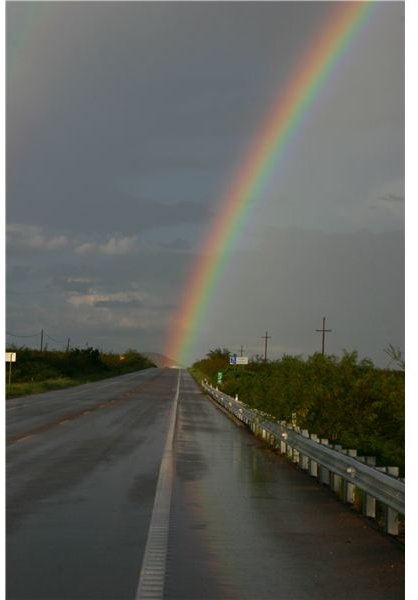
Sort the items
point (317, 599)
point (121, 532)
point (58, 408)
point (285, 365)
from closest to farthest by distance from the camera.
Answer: point (317, 599) < point (121, 532) < point (285, 365) < point (58, 408)

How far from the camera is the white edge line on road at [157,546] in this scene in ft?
23.7

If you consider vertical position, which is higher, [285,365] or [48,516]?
[285,365]

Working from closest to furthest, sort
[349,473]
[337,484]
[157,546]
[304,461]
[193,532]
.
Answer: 1. [157,546]
2. [193,532]
3. [349,473]
4. [337,484]
5. [304,461]

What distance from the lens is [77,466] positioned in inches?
657

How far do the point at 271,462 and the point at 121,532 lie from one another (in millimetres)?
8297

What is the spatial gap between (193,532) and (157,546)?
2.88 feet

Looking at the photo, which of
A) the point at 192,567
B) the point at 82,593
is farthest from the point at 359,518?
the point at 82,593

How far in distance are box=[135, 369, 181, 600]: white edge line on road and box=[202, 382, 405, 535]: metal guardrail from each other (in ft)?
7.77

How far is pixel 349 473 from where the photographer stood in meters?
11.2

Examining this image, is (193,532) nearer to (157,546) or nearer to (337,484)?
(157,546)

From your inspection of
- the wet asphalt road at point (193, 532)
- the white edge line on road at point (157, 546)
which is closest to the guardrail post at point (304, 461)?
the wet asphalt road at point (193, 532)

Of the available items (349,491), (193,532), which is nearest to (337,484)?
(349,491)

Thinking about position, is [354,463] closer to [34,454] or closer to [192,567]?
[192,567]

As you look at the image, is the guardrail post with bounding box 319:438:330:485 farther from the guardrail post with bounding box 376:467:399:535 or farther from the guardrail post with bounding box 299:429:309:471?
the guardrail post with bounding box 376:467:399:535
